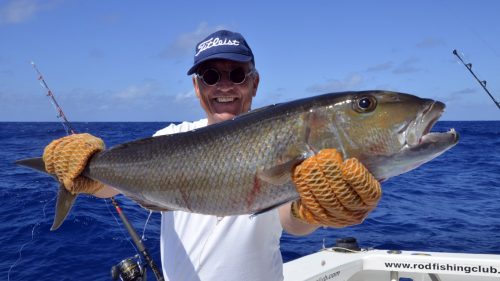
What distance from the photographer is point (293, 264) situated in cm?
626

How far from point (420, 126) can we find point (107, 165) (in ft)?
6.78

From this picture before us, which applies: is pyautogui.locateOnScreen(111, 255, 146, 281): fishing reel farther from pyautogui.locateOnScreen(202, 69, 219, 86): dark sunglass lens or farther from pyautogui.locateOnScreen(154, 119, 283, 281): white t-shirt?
pyautogui.locateOnScreen(202, 69, 219, 86): dark sunglass lens

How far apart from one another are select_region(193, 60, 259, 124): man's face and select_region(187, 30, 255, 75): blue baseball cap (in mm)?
73

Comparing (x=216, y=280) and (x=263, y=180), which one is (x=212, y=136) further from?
(x=216, y=280)

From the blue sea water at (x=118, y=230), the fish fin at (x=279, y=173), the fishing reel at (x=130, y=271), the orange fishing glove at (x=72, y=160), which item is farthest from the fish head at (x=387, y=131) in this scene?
the blue sea water at (x=118, y=230)

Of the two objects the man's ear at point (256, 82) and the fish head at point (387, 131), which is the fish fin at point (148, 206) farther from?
the man's ear at point (256, 82)

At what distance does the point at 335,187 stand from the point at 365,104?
49 cm

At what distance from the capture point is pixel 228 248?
131 inches

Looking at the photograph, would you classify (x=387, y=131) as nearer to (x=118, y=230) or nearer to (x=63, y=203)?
(x=63, y=203)

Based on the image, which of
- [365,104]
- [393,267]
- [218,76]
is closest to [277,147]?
[365,104]

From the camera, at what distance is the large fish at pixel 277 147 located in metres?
2.49

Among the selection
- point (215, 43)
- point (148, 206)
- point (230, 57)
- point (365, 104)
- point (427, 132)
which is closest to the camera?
point (427, 132)

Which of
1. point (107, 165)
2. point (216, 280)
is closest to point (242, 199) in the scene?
point (216, 280)

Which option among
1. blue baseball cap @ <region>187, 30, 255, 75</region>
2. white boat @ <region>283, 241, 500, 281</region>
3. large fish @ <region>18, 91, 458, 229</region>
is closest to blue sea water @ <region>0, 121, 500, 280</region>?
white boat @ <region>283, 241, 500, 281</region>
